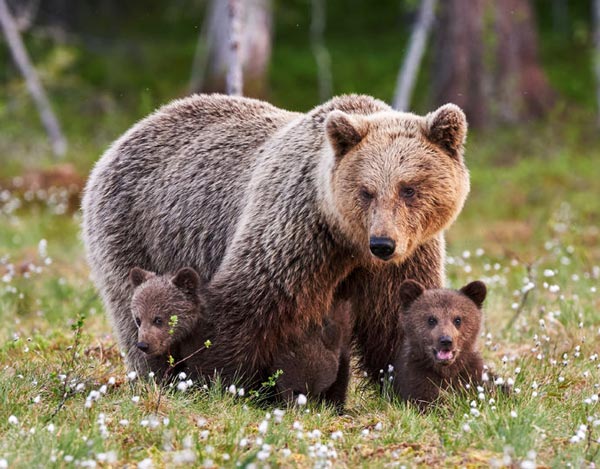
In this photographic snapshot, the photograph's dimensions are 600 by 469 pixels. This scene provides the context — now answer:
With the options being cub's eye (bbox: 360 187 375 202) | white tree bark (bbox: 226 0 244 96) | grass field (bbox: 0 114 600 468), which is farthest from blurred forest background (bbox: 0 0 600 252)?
cub's eye (bbox: 360 187 375 202)

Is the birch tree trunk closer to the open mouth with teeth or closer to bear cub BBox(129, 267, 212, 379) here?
bear cub BBox(129, 267, 212, 379)

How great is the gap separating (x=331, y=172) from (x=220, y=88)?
15972mm

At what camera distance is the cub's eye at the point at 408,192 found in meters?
5.82

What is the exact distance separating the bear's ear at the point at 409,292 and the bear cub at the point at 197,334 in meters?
0.51

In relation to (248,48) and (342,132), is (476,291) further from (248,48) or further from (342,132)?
(248,48)

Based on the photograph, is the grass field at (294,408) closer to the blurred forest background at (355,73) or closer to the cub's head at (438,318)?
the cub's head at (438,318)

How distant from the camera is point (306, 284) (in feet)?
20.2

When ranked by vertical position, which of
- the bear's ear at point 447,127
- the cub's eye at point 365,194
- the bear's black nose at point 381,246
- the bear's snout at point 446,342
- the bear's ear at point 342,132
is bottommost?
the bear's snout at point 446,342

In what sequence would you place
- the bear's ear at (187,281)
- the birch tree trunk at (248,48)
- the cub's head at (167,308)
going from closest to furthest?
the cub's head at (167,308)
the bear's ear at (187,281)
the birch tree trunk at (248,48)

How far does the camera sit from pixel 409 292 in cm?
613

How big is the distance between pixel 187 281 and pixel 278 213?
73 centimetres

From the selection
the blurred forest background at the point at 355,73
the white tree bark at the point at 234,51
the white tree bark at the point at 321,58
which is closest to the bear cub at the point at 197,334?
the white tree bark at the point at 234,51

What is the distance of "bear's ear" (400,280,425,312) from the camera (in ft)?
20.0

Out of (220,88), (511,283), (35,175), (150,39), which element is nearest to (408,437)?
(511,283)
